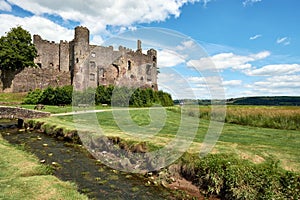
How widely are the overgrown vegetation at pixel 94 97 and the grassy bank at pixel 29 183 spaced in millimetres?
26914

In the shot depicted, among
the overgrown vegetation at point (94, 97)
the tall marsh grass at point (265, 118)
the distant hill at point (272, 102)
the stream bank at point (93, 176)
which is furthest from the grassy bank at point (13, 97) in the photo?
the distant hill at point (272, 102)

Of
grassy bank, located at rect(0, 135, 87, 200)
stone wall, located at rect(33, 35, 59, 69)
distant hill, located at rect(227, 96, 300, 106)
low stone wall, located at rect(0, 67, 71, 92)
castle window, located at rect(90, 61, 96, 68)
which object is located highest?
stone wall, located at rect(33, 35, 59, 69)

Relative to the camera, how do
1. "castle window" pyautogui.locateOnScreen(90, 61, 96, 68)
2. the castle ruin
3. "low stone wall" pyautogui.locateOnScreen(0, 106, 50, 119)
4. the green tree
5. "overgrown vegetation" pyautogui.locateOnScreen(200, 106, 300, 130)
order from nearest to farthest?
"overgrown vegetation" pyautogui.locateOnScreen(200, 106, 300, 130), "low stone wall" pyautogui.locateOnScreen(0, 106, 50, 119), the green tree, the castle ruin, "castle window" pyautogui.locateOnScreen(90, 61, 96, 68)

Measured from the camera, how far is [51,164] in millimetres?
11516

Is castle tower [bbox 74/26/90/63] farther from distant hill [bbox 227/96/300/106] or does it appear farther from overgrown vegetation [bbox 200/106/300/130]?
overgrown vegetation [bbox 200/106/300/130]

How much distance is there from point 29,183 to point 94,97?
31.8 metres

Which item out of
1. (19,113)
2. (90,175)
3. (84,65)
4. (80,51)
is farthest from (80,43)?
(90,175)

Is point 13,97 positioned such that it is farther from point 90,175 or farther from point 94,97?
point 90,175

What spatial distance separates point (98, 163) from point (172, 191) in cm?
427

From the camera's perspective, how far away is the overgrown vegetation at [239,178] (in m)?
7.97

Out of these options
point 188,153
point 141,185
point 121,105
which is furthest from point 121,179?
point 121,105

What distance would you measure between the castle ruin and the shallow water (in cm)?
3151

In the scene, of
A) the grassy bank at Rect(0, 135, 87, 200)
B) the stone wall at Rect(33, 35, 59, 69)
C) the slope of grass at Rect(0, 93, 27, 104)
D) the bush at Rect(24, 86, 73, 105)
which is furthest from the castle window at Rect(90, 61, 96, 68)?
the grassy bank at Rect(0, 135, 87, 200)

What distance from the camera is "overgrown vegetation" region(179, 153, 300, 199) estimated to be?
7.97 m
